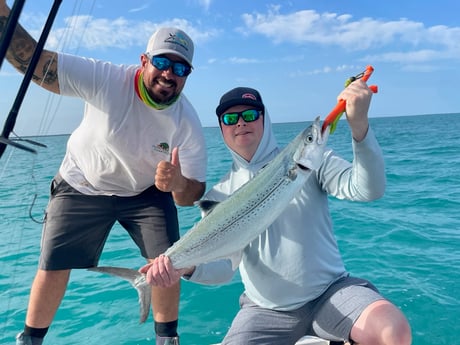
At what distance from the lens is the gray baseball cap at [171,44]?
9.26ft

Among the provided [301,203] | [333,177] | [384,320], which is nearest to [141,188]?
[301,203]

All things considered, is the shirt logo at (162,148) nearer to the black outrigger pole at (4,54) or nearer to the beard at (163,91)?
the beard at (163,91)

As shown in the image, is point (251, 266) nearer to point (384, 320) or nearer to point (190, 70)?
point (384, 320)

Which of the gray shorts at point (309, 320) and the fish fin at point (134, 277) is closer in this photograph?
the gray shorts at point (309, 320)

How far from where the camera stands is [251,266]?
267cm

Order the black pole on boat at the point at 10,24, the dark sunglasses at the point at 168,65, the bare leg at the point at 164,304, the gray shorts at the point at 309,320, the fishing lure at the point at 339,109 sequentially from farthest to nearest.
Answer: the bare leg at the point at 164,304, the dark sunglasses at the point at 168,65, the gray shorts at the point at 309,320, the fishing lure at the point at 339,109, the black pole on boat at the point at 10,24

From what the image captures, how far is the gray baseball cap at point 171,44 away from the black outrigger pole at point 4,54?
2.81 feet

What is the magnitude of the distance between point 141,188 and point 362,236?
18.1ft

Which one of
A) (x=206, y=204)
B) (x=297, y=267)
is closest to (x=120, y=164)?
(x=206, y=204)

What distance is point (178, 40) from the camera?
288 centimetres

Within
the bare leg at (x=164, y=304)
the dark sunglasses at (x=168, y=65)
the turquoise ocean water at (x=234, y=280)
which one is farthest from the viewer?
the turquoise ocean water at (x=234, y=280)

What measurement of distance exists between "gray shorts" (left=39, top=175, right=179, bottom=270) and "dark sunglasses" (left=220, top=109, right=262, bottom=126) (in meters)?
1.00

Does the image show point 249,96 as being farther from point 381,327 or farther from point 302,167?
point 381,327

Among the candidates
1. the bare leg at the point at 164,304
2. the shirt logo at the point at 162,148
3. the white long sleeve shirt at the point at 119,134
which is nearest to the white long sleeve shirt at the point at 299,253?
the bare leg at the point at 164,304
